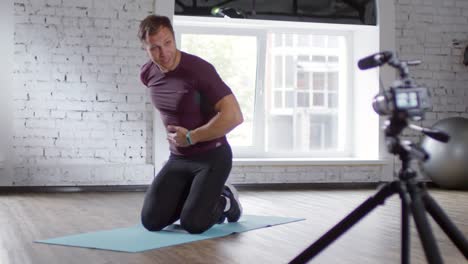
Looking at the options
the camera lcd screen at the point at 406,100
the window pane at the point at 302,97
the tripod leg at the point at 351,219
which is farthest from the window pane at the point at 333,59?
the camera lcd screen at the point at 406,100

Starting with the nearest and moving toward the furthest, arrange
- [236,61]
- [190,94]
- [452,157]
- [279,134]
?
1. [190,94]
2. [452,157]
3. [236,61]
4. [279,134]

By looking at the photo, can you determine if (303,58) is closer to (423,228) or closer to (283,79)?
(283,79)

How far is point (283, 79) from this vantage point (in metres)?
6.38

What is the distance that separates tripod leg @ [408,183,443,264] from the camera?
1430 mm

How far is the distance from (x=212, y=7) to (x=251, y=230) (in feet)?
9.86

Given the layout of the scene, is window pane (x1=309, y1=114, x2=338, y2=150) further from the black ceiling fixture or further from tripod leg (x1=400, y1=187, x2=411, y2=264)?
tripod leg (x1=400, y1=187, x2=411, y2=264)

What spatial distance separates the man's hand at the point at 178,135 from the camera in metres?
3.00

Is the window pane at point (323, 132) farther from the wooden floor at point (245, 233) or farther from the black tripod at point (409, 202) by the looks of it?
the black tripod at point (409, 202)

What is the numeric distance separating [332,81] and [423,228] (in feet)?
17.1

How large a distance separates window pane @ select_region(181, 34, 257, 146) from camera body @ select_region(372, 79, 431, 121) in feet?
15.3

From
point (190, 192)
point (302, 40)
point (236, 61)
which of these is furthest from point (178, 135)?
point (302, 40)

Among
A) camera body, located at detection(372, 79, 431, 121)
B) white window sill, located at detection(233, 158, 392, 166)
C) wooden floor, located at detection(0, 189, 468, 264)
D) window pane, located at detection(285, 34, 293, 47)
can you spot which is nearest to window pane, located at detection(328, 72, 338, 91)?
window pane, located at detection(285, 34, 293, 47)

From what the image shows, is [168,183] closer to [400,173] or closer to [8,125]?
[400,173]

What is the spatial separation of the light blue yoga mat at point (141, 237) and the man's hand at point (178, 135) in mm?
447
